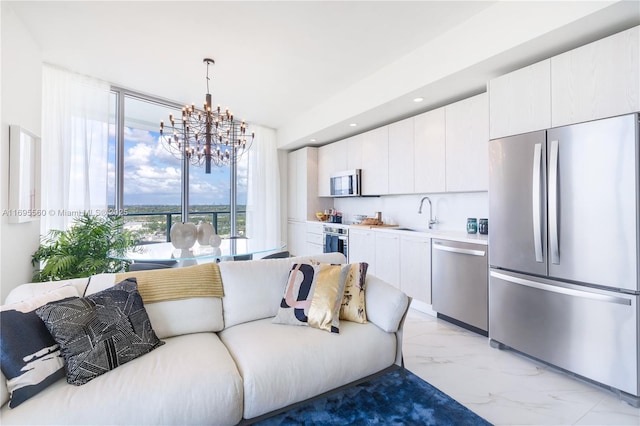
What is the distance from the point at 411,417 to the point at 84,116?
15.4 ft

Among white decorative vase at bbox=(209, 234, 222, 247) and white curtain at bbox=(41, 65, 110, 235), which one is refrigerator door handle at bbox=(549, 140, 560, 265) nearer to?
white decorative vase at bbox=(209, 234, 222, 247)

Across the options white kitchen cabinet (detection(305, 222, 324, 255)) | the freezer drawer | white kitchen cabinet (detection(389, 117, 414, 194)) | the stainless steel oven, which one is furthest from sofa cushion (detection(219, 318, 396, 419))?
white kitchen cabinet (detection(305, 222, 324, 255))

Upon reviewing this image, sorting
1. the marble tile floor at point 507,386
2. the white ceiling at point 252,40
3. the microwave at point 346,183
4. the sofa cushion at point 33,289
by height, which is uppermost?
the white ceiling at point 252,40

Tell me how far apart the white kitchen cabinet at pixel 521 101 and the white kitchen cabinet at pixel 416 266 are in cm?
133

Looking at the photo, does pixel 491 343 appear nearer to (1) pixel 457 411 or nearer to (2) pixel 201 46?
(1) pixel 457 411

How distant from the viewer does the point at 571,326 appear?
6.78ft

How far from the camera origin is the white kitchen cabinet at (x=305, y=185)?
18.5 feet

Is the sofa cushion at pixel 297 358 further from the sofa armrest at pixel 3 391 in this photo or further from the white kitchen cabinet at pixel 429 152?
the white kitchen cabinet at pixel 429 152

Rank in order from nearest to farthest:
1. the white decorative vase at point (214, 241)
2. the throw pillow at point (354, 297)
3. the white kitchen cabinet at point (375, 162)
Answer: the throw pillow at point (354, 297) → the white decorative vase at point (214, 241) → the white kitchen cabinet at point (375, 162)

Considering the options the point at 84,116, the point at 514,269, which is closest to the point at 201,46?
the point at 84,116

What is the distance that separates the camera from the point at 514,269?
241 cm

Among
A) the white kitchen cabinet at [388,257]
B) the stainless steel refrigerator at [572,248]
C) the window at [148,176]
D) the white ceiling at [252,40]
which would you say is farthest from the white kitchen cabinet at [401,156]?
the window at [148,176]

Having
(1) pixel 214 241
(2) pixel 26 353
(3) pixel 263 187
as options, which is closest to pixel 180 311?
(2) pixel 26 353

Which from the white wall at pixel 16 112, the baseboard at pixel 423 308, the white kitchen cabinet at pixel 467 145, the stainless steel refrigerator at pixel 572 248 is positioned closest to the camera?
the stainless steel refrigerator at pixel 572 248
